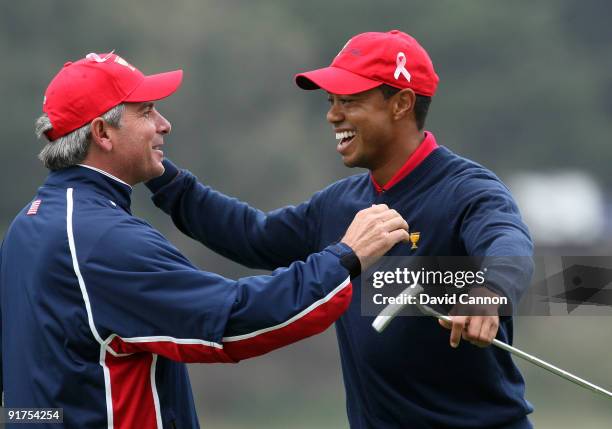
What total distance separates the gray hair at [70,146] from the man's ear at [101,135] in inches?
0.5

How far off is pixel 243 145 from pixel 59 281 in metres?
15.4

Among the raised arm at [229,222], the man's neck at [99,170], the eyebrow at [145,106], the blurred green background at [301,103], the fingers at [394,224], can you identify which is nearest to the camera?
the fingers at [394,224]

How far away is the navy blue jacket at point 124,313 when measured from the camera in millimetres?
3918

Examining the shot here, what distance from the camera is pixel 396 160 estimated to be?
4695mm

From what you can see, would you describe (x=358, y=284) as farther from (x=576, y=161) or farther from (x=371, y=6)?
(x=371, y=6)

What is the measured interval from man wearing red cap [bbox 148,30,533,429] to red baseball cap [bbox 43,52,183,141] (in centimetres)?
70

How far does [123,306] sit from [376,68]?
1.35 metres

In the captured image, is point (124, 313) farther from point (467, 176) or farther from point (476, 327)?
point (467, 176)

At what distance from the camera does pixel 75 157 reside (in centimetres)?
423

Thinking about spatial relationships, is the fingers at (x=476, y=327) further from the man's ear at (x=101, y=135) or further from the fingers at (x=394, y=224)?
the man's ear at (x=101, y=135)

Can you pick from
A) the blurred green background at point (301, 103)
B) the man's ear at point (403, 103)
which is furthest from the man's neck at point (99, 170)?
the blurred green background at point (301, 103)

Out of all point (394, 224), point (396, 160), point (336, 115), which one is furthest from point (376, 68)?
point (394, 224)

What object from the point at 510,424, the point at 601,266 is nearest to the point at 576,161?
the point at 601,266

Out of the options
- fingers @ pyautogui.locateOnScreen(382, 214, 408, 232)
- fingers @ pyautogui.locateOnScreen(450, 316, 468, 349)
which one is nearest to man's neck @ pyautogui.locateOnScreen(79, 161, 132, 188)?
fingers @ pyautogui.locateOnScreen(382, 214, 408, 232)
